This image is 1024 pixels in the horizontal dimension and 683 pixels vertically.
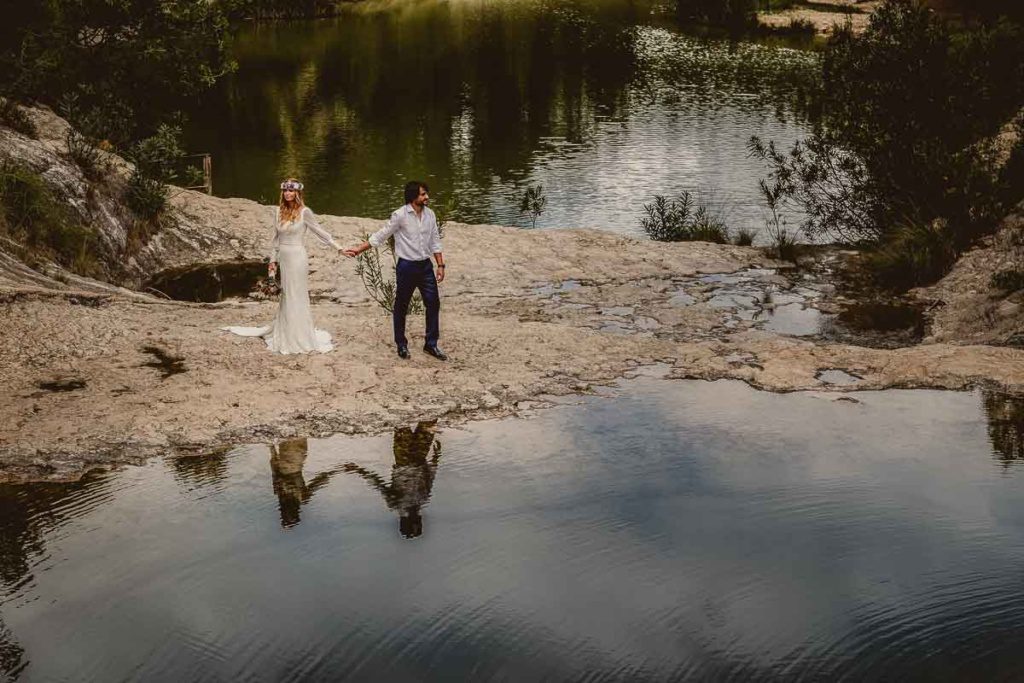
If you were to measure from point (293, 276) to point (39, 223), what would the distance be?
22.5 ft

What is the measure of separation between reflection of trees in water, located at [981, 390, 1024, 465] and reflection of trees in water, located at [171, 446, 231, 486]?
761cm

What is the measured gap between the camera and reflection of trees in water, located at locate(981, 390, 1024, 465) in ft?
36.0

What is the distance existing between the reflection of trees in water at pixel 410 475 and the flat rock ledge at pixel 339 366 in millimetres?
406

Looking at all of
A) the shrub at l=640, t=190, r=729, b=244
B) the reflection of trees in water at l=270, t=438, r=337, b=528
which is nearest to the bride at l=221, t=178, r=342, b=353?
the reflection of trees in water at l=270, t=438, r=337, b=528

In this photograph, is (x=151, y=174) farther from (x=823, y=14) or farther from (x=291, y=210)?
(x=823, y=14)

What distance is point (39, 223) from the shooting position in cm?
1778

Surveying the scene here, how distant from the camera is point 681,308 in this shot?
16891 mm

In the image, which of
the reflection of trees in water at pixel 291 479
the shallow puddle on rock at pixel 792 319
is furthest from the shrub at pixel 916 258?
the reflection of trees in water at pixel 291 479

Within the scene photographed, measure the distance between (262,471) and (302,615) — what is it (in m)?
2.54

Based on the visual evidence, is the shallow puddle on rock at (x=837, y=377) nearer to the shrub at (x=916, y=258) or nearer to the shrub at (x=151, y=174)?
the shrub at (x=916, y=258)

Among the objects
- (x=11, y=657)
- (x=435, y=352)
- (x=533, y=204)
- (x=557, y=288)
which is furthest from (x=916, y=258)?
(x=11, y=657)

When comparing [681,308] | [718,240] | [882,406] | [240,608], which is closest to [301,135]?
[718,240]

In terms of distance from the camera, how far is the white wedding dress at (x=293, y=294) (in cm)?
1308

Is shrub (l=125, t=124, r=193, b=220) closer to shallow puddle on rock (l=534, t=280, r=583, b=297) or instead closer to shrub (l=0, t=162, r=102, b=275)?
shrub (l=0, t=162, r=102, b=275)
